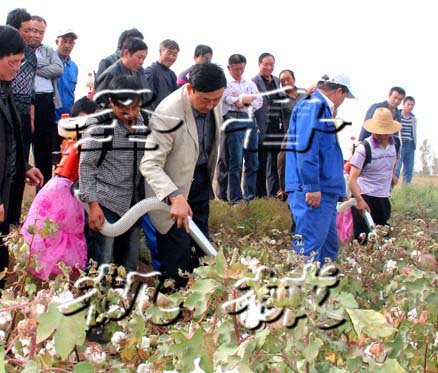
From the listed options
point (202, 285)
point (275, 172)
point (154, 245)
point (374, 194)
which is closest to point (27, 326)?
point (202, 285)

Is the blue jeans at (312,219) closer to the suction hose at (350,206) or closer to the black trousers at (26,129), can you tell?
the suction hose at (350,206)

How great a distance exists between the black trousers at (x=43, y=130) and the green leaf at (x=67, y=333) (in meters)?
4.06

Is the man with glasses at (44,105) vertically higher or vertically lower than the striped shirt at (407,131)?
higher

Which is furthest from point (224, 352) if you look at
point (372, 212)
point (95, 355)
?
point (372, 212)

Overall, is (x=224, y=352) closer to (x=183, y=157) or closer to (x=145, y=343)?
(x=145, y=343)

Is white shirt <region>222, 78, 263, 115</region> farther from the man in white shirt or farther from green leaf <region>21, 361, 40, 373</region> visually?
green leaf <region>21, 361, 40, 373</region>

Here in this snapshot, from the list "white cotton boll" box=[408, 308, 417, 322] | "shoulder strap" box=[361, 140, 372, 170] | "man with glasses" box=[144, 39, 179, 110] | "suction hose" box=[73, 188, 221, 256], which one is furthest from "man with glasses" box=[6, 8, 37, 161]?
"white cotton boll" box=[408, 308, 417, 322]

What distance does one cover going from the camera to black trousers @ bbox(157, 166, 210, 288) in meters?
3.57

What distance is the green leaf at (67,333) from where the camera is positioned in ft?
4.54

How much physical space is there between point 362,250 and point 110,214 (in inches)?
61.1

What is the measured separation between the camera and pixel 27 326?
1.43m

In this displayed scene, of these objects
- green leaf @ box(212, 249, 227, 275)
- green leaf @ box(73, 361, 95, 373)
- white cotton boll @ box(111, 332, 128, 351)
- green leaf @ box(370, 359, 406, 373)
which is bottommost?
white cotton boll @ box(111, 332, 128, 351)

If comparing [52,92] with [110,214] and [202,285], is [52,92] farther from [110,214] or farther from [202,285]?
[202,285]

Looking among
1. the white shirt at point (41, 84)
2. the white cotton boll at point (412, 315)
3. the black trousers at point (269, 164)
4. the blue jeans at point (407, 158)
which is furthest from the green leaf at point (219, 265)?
the blue jeans at point (407, 158)
